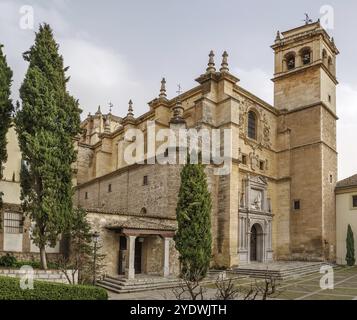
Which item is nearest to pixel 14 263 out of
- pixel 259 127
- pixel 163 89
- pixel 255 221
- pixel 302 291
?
pixel 302 291

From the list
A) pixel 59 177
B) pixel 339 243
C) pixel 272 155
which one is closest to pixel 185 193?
pixel 59 177

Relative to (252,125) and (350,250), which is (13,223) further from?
(350,250)

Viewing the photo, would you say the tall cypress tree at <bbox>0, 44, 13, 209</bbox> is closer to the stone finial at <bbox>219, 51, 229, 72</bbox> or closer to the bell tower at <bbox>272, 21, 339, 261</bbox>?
the stone finial at <bbox>219, 51, 229, 72</bbox>

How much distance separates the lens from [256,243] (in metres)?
26.4

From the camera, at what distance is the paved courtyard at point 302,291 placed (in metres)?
14.2

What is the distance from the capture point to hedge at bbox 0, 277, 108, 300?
1008cm

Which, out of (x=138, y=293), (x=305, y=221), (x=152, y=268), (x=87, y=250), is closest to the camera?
(x=138, y=293)

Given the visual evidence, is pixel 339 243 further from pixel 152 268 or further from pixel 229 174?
pixel 152 268

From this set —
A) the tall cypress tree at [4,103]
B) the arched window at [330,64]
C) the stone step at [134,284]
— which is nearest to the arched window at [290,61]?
the arched window at [330,64]

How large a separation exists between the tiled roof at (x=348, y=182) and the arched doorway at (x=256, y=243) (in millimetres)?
7316

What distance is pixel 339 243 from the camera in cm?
2723

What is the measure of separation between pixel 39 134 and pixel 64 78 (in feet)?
9.43

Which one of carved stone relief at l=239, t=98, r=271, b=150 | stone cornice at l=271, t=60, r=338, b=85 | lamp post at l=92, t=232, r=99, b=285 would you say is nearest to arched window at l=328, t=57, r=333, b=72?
stone cornice at l=271, t=60, r=338, b=85

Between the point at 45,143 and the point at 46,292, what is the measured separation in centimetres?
A: 583
